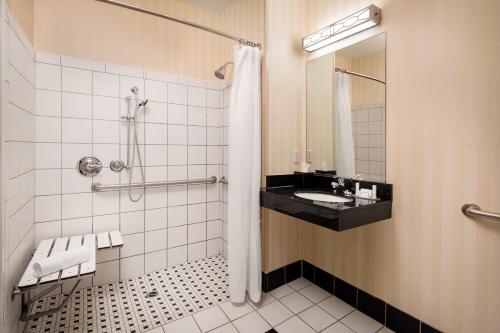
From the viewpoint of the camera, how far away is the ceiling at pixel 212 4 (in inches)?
101

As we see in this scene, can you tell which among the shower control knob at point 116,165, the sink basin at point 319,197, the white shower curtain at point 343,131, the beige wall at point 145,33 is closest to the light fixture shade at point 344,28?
the white shower curtain at point 343,131

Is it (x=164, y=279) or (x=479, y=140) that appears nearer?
(x=479, y=140)

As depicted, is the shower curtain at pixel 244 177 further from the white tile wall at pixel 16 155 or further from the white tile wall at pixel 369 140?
the white tile wall at pixel 16 155

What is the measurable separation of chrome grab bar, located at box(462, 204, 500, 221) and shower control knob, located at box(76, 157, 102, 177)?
2.49 metres

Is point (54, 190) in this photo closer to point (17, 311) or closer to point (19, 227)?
point (19, 227)

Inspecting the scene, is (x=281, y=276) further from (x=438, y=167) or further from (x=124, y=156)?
(x=124, y=156)

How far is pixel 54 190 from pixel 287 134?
1876 mm

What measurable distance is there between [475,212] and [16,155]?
8.14 feet

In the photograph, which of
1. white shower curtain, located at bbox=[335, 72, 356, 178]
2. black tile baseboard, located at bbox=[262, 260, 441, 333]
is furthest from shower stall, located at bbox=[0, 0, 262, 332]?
white shower curtain, located at bbox=[335, 72, 356, 178]

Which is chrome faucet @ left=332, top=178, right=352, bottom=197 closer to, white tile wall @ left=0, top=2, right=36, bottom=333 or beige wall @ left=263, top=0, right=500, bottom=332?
beige wall @ left=263, top=0, right=500, bottom=332

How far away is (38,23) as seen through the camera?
1.93 m

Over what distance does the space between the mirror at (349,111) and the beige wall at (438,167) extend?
77mm

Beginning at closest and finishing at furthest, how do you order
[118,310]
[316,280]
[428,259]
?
[428,259], [118,310], [316,280]

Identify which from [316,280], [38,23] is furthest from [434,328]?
[38,23]
